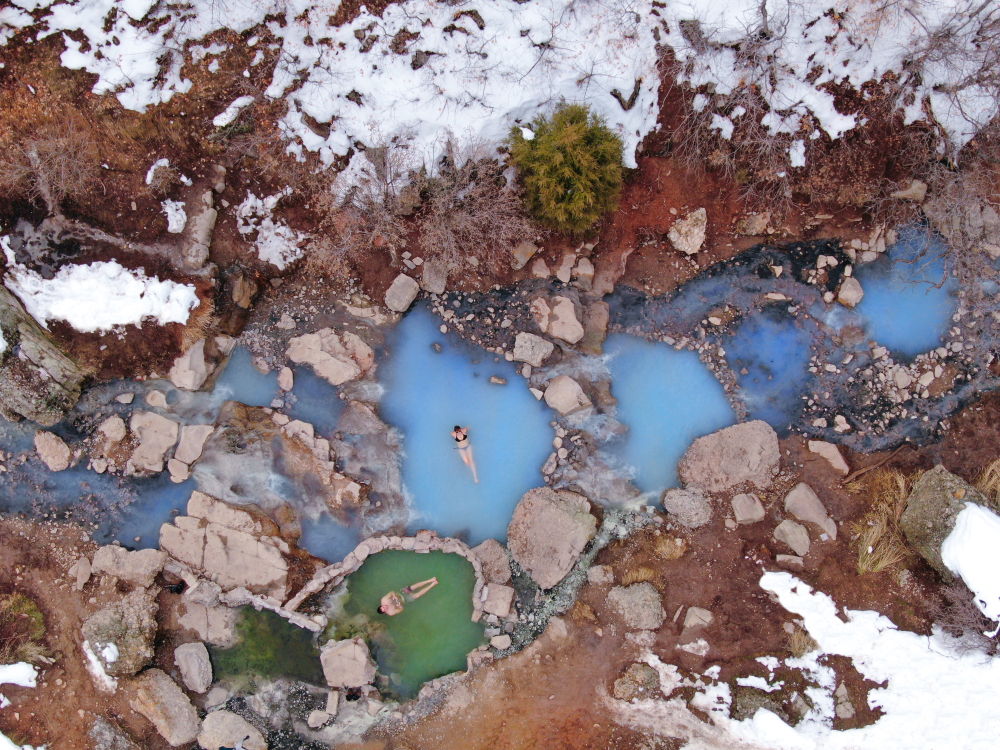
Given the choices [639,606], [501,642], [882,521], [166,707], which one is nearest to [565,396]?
[639,606]

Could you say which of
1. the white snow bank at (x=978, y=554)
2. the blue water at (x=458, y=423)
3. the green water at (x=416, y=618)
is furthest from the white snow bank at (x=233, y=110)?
the white snow bank at (x=978, y=554)

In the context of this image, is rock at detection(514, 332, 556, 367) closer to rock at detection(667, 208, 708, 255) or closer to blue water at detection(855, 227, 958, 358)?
rock at detection(667, 208, 708, 255)

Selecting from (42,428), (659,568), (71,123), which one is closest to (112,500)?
(42,428)


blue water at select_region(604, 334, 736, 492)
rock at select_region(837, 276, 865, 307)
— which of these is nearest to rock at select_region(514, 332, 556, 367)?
blue water at select_region(604, 334, 736, 492)

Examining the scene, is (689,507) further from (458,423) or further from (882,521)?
(458,423)

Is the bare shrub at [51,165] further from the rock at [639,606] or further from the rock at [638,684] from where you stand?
the rock at [638,684]

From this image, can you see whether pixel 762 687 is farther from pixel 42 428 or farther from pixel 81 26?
pixel 81 26
